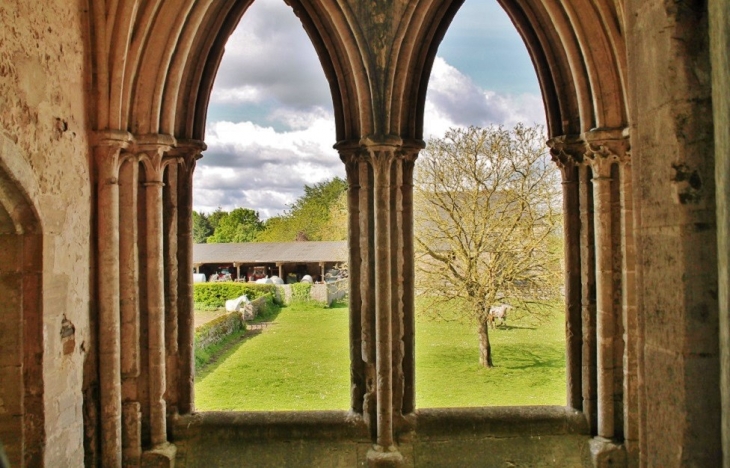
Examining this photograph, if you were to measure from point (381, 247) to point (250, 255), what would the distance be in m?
20.1

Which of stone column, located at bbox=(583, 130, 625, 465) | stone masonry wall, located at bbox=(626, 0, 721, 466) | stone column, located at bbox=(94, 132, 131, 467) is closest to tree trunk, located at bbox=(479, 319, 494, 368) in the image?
stone column, located at bbox=(583, 130, 625, 465)

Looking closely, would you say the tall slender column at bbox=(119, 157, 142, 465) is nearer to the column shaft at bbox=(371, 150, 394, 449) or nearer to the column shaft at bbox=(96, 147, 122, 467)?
the column shaft at bbox=(96, 147, 122, 467)

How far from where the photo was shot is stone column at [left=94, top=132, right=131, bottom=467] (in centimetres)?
459

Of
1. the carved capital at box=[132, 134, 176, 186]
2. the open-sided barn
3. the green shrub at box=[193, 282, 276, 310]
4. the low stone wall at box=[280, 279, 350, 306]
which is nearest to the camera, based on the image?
the carved capital at box=[132, 134, 176, 186]

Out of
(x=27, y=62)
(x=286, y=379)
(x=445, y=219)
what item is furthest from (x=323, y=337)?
(x=27, y=62)

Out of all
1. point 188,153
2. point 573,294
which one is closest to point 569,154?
point 573,294

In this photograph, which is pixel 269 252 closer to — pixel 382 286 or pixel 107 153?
pixel 382 286

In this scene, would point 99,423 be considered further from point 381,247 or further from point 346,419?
point 381,247

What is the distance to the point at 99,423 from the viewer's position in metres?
4.60

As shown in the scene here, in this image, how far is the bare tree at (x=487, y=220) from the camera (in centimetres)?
1173

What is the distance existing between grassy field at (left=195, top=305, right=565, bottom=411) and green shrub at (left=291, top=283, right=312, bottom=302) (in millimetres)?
2470

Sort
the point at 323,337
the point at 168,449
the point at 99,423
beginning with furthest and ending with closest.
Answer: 1. the point at 323,337
2. the point at 168,449
3. the point at 99,423

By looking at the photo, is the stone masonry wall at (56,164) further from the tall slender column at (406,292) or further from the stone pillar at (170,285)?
the tall slender column at (406,292)

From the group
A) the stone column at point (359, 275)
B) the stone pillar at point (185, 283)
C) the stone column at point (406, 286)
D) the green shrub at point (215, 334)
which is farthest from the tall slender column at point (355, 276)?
the green shrub at point (215, 334)
